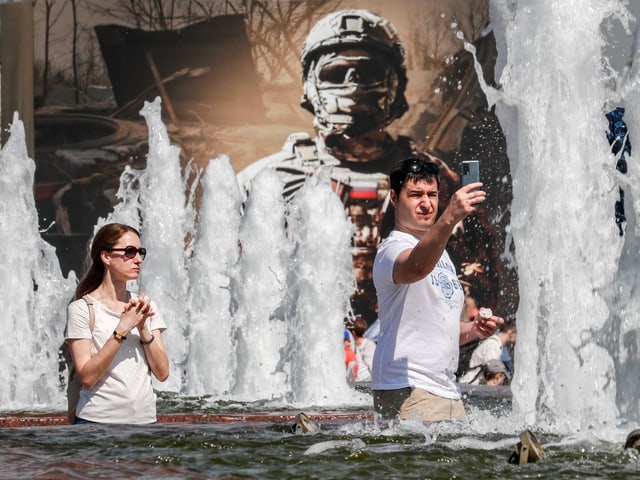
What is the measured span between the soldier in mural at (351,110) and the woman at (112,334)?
82.1 feet

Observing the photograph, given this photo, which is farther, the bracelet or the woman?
the woman

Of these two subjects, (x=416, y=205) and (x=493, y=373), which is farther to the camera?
(x=493, y=373)

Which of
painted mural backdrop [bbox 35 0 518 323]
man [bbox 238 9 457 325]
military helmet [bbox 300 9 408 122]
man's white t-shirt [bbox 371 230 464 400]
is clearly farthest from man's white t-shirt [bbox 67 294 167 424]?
military helmet [bbox 300 9 408 122]

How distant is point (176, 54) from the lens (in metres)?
30.9

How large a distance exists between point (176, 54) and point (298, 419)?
2765 centimetres

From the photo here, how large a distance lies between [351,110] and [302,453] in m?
27.0

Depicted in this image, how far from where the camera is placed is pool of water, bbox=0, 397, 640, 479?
10.4 feet

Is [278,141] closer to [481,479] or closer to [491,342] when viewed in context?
[491,342]

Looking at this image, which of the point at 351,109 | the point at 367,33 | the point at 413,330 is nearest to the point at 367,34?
the point at 367,33

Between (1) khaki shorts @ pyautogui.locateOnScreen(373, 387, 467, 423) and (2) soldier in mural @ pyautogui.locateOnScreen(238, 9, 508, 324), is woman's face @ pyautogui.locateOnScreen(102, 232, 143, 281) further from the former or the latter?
(2) soldier in mural @ pyautogui.locateOnScreen(238, 9, 508, 324)

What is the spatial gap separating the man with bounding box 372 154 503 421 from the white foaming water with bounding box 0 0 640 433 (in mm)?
345

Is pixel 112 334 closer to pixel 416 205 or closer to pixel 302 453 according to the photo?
pixel 302 453

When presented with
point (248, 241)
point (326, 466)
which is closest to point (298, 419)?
point (326, 466)

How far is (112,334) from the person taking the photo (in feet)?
12.8
